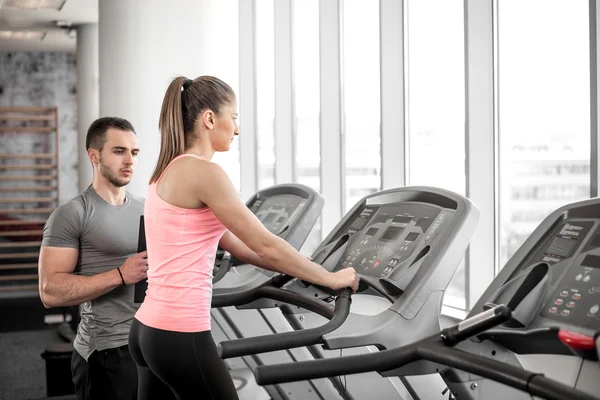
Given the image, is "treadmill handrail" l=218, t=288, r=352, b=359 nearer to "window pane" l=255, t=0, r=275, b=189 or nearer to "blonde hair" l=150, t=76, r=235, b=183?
"blonde hair" l=150, t=76, r=235, b=183

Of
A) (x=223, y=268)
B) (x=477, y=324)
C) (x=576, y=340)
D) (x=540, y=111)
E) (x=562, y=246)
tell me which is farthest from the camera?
(x=223, y=268)

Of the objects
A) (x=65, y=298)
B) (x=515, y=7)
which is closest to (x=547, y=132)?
(x=515, y=7)

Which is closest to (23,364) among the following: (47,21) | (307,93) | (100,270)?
(307,93)

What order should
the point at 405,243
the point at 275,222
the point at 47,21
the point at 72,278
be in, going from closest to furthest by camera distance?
the point at 405,243 < the point at 72,278 < the point at 275,222 < the point at 47,21

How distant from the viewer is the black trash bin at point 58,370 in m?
4.64

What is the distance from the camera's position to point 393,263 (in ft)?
7.17

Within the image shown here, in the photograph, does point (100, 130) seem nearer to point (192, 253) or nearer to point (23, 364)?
point (192, 253)

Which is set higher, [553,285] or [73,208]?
[73,208]

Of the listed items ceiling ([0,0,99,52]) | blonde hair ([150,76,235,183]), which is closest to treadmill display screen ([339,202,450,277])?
blonde hair ([150,76,235,183])

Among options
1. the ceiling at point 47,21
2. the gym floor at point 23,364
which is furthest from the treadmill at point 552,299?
the ceiling at point 47,21

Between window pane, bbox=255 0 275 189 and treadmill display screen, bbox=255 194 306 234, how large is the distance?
173cm

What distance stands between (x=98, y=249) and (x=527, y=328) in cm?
169

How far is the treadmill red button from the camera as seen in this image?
1382mm

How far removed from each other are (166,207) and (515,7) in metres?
1.59
